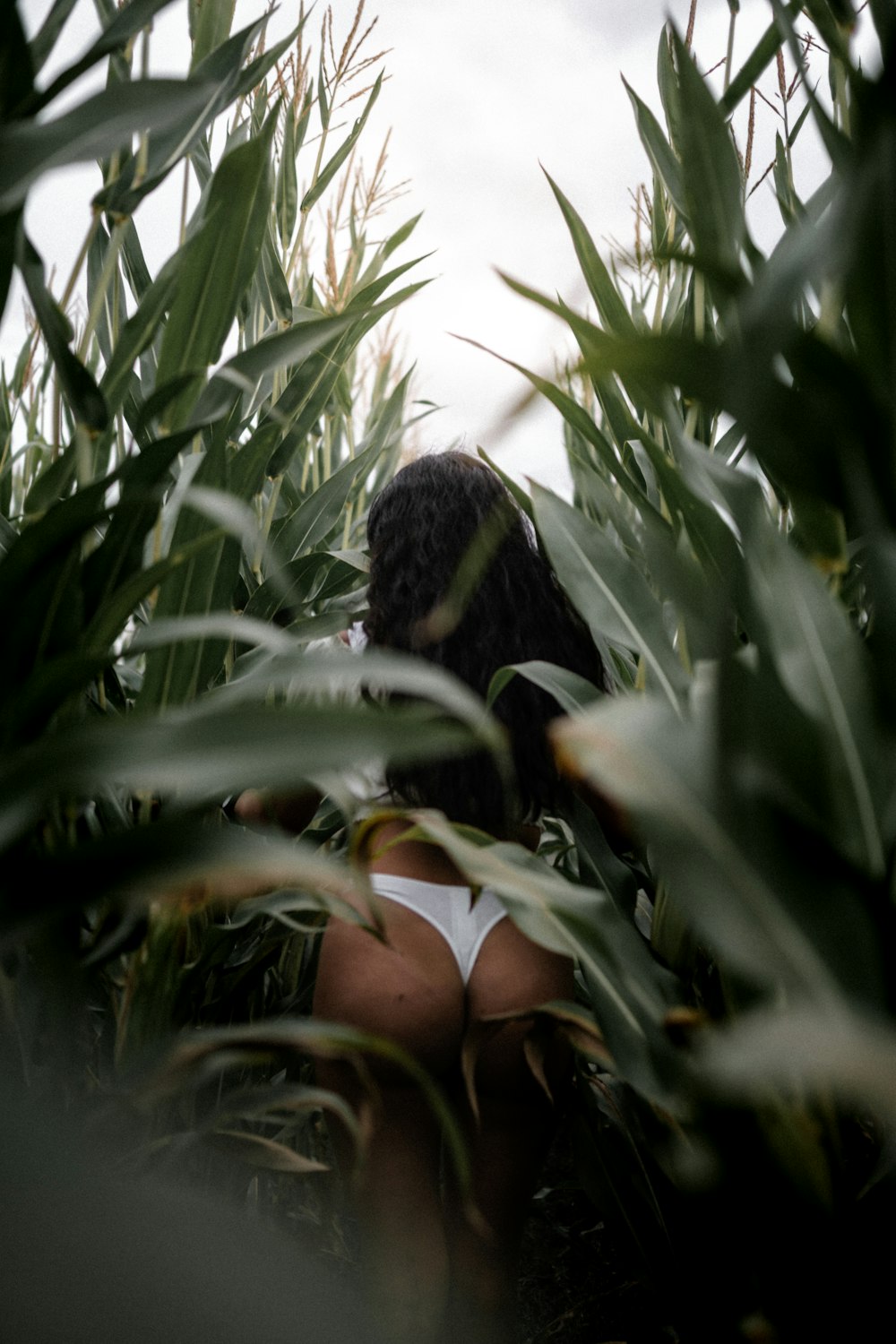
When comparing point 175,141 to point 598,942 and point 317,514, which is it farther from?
point 598,942

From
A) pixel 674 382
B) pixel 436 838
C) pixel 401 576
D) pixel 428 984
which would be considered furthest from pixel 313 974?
pixel 674 382

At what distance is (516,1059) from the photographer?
660 mm

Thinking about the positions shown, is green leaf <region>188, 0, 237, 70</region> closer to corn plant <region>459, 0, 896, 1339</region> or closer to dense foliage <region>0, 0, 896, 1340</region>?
dense foliage <region>0, 0, 896, 1340</region>

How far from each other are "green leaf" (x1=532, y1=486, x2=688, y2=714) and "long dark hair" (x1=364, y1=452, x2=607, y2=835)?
0.16 m

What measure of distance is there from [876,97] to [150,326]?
367mm

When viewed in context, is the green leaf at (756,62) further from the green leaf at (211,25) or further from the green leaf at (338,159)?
the green leaf at (338,159)

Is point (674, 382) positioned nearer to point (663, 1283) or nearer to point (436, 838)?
point (436, 838)

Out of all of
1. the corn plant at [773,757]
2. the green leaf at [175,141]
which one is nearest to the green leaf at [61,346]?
the green leaf at [175,141]

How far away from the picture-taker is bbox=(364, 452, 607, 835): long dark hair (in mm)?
737

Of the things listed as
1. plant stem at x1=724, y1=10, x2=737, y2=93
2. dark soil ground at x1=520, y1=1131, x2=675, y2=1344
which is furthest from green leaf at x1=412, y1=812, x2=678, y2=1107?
plant stem at x1=724, y1=10, x2=737, y2=93

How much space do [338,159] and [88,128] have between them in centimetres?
60

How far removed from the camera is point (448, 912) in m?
0.68

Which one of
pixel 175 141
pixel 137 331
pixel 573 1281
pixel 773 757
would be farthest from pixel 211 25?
pixel 573 1281

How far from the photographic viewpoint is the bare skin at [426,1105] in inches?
25.5
